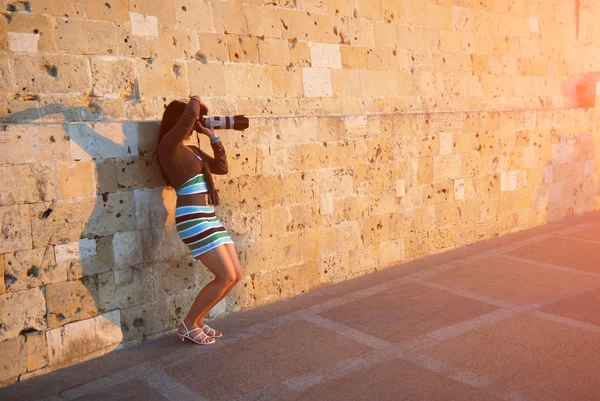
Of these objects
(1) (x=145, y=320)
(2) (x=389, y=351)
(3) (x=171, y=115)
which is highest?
(3) (x=171, y=115)

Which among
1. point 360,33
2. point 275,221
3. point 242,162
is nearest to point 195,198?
point 242,162

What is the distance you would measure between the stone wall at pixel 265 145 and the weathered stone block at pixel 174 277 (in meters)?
0.01

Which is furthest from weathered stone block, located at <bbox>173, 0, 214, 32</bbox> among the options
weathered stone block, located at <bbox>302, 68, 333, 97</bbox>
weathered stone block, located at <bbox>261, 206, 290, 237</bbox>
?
weathered stone block, located at <bbox>261, 206, 290, 237</bbox>

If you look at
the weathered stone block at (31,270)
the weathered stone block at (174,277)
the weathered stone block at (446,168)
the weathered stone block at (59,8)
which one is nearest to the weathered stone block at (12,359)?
the weathered stone block at (31,270)

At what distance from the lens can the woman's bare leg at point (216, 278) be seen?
14.7 feet

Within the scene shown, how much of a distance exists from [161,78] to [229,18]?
3.22 feet

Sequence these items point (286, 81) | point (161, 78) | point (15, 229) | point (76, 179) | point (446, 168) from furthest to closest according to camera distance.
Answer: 1. point (446, 168)
2. point (286, 81)
3. point (161, 78)
4. point (76, 179)
5. point (15, 229)

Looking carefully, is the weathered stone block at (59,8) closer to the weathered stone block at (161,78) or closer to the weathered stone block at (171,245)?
the weathered stone block at (161,78)

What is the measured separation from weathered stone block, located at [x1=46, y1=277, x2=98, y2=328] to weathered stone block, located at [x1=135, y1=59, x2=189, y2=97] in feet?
5.55

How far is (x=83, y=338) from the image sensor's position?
442 cm

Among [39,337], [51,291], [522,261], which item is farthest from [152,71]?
[522,261]

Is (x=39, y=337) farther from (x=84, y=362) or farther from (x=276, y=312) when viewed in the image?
(x=276, y=312)

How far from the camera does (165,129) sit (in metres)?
4.57

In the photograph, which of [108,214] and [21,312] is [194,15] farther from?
[21,312]
